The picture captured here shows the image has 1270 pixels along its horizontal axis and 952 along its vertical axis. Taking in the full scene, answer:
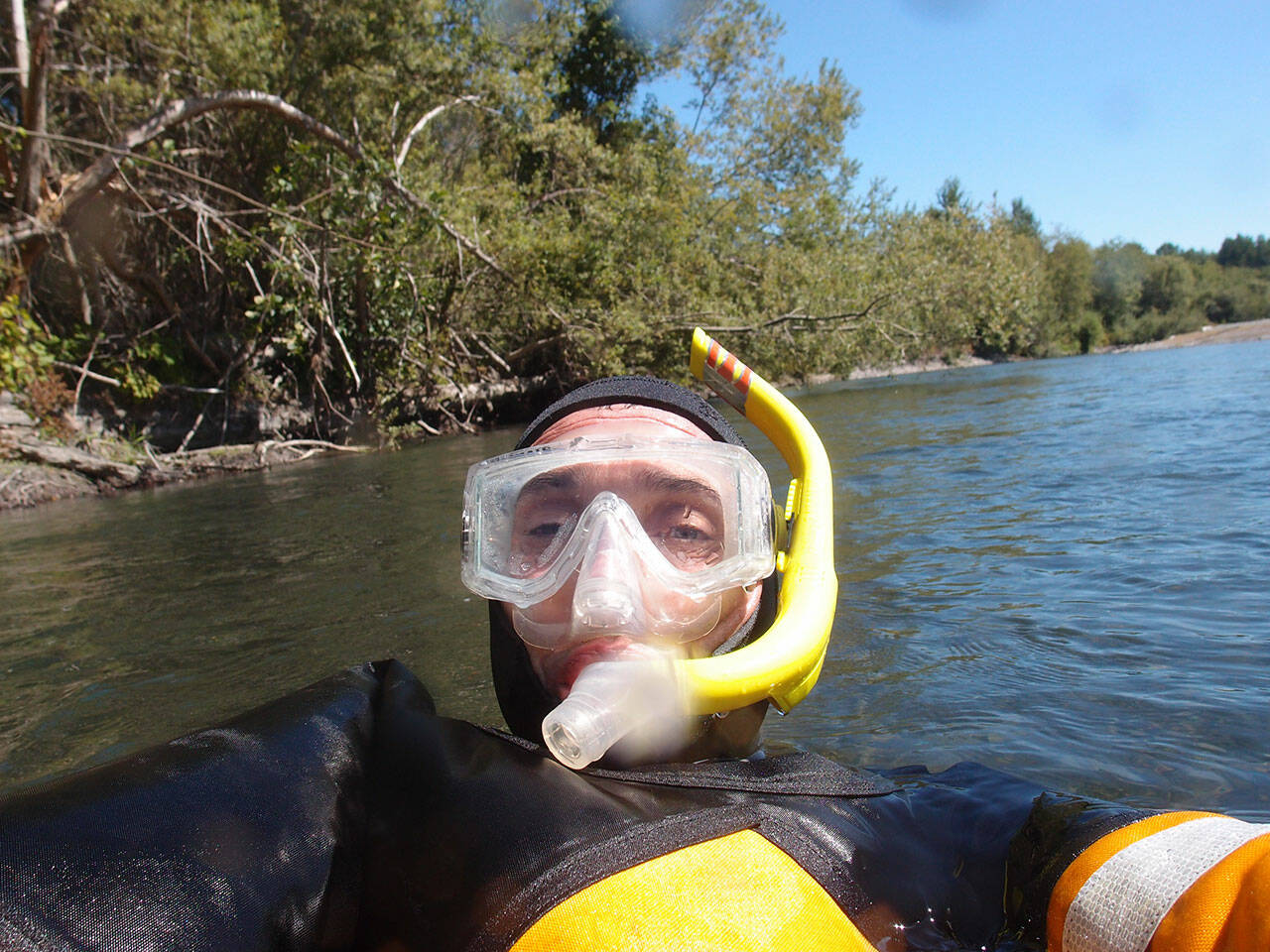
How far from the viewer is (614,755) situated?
1.30 meters

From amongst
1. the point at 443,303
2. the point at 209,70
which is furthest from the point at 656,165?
the point at 209,70

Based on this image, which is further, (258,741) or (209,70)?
(209,70)

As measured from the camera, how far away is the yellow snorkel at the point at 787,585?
127 cm

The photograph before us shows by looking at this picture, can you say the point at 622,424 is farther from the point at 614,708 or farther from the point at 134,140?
the point at 134,140

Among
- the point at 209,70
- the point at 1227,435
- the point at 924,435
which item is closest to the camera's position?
the point at 1227,435

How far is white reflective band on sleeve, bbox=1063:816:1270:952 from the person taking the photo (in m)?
1.00

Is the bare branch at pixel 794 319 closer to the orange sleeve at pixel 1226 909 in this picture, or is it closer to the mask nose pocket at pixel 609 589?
the mask nose pocket at pixel 609 589

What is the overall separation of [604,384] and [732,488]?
1.43ft

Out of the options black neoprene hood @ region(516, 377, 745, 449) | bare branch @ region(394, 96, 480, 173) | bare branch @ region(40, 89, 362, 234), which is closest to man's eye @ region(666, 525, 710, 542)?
black neoprene hood @ region(516, 377, 745, 449)

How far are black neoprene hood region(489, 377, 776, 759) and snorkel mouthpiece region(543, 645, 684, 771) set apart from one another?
0.21m

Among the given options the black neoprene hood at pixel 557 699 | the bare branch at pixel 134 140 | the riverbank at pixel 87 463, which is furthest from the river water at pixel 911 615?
the bare branch at pixel 134 140

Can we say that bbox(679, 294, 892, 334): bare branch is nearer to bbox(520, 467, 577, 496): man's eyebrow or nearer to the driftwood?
the driftwood

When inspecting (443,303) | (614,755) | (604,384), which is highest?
(443,303)

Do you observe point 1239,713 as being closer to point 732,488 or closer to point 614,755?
point 732,488
